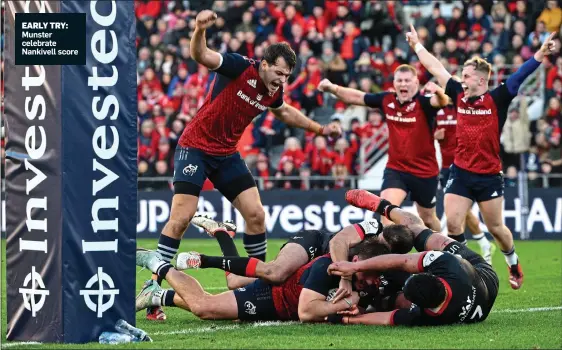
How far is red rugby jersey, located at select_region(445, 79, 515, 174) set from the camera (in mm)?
13273

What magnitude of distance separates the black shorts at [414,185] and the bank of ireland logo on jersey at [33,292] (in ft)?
23.8

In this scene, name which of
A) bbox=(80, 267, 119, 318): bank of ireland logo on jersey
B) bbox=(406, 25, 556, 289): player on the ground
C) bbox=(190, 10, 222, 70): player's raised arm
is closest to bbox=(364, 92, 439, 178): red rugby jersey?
bbox=(406, 25, 556, 289): player on the ground

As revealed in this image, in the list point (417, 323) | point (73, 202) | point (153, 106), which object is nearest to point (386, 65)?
point (153, 106)

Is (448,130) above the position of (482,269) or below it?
above

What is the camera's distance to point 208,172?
11.2 m

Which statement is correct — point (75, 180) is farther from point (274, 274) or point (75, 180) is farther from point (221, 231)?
point (221, 231)

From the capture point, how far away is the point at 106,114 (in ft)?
26.9

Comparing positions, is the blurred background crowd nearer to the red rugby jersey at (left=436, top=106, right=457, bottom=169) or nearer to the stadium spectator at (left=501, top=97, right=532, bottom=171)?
the stadium spectator at (left=501, top=97, right=532, bottom=171)

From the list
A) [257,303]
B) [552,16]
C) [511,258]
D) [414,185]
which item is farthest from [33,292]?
[552,16]

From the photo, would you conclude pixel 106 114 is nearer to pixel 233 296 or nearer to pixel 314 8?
pixel 233 296

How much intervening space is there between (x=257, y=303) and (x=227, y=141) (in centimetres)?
207

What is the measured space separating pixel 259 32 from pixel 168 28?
9.96ft

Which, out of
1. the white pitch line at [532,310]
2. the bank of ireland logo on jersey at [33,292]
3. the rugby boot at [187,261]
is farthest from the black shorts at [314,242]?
the bank of ireland logo on jersey at [33,292]

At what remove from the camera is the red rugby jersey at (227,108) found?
1119 cm
